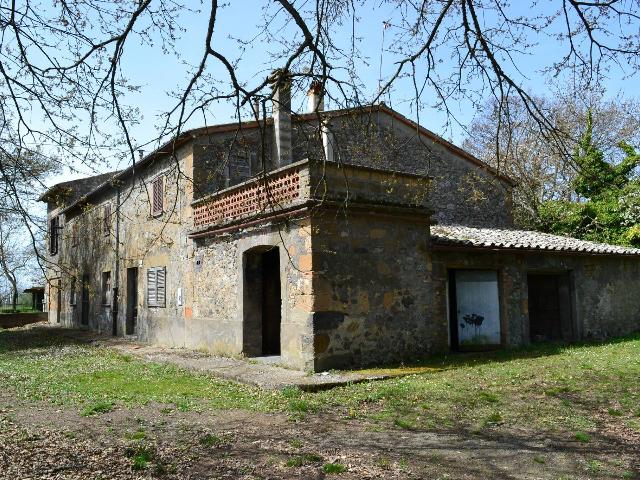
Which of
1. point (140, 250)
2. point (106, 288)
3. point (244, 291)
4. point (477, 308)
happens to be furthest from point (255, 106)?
point (106, 288)

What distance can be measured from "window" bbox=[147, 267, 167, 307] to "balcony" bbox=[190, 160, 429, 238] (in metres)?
3.40

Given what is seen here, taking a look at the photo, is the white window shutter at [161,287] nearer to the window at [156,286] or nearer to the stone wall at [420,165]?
the window at [156,286]

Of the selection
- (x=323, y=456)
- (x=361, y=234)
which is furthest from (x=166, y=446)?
(x=361, y=234)

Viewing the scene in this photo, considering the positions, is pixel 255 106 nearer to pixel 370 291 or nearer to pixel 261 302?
pixel 370 291

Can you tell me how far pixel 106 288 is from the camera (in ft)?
61.1

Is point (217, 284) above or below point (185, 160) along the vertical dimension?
below

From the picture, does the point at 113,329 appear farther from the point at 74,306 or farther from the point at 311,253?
the point at 311,253

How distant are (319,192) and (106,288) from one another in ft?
40.7

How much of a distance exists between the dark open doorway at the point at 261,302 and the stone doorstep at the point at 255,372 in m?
0.54

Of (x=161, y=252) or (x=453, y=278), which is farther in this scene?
(x=161, y=252)

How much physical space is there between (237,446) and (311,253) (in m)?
4.20

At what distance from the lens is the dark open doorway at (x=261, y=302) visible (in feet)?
34.9

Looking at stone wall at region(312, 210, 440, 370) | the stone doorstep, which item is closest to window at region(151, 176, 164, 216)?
the stone doorstep

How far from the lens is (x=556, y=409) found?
20.7 ft
